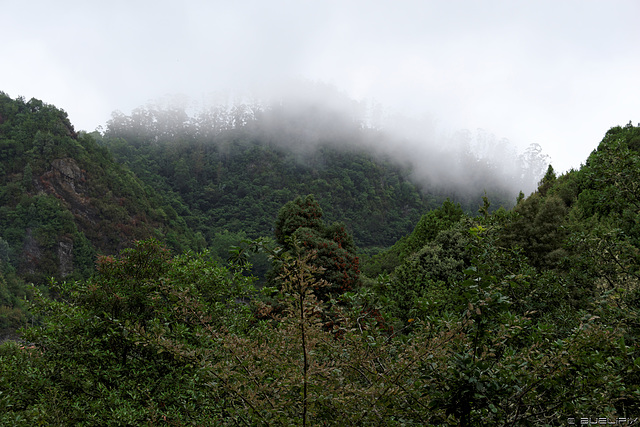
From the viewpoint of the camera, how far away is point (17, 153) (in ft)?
174

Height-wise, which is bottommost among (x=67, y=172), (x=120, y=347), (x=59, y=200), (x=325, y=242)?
(x=120, y=347)

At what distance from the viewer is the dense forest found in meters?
2.19

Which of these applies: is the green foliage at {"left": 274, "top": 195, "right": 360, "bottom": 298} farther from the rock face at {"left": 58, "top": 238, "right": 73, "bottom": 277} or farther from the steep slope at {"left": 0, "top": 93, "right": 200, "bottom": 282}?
the rock face at {"left": 58, "top": 238, "right": 73, "bottom": 277}

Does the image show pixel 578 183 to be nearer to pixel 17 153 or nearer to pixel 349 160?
pixel 17 153

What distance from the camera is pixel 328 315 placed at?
404 cm

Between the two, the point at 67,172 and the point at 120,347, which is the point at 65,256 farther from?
the point at 120,347

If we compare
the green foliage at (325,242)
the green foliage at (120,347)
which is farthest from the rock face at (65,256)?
the green foliage at (120,347)

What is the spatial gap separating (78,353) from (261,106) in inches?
4953

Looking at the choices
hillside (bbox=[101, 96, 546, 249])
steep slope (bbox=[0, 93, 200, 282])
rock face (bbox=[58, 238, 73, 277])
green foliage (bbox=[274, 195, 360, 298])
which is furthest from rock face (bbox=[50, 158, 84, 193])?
green foliage (bbox=[274, 195, 360, 298])

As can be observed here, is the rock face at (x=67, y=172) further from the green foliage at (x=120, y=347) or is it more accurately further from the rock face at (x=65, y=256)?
the green foliage at (x=120, y=347)

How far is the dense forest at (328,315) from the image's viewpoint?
219cm

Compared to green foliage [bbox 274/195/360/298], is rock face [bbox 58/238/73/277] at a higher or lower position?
higher

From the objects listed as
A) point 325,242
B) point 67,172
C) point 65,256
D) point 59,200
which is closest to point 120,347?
point 325,242

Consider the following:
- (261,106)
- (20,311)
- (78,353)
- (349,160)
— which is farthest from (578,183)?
(261,106)
